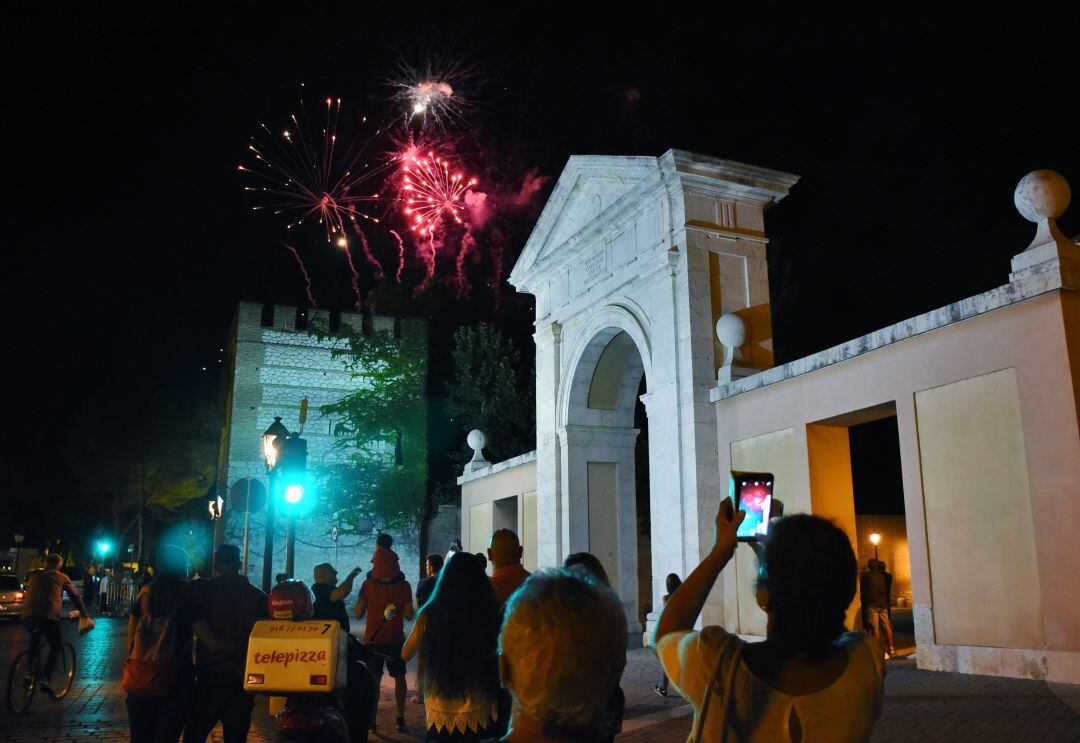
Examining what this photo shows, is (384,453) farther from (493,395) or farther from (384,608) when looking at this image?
(384,608)

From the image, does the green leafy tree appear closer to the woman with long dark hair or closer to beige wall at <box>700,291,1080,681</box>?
beige wall at <box>700,291,1080,681</box>

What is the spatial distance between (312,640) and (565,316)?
47.7 ft

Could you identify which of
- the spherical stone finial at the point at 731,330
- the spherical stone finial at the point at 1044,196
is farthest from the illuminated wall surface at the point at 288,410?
the spherical stone finial at the point at 1044,196

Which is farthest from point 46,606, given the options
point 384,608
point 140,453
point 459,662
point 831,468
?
point 140,453

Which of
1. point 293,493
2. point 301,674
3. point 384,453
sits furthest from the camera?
point 384,453

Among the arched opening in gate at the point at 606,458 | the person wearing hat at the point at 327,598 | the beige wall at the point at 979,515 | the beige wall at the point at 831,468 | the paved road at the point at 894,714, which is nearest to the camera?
the paved road at the point at 894,714

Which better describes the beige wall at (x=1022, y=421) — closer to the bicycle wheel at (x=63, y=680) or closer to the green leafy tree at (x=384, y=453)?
the bicycle wheel at (x=63, y=680)

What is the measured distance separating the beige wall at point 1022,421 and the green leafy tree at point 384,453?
70.6 feet

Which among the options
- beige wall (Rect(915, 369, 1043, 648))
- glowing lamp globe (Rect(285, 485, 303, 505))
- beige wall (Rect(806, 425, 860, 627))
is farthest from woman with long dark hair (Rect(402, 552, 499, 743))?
beige wall (Rect(806, 425, 860, 627))

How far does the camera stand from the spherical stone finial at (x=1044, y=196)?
9438mm

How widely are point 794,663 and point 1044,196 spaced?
8974 millimetres

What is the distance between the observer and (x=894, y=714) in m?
7.33

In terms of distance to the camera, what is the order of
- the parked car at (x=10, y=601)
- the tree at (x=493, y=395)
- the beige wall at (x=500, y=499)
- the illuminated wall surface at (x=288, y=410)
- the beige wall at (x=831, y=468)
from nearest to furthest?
the beige wall at (x=831, y=468)
the beige wall at (x=500, y=499)
the parked car at (x=10, y=601)
the tree at (x=493, y=395)
the illuminated wall surface at (x=288, y=410)

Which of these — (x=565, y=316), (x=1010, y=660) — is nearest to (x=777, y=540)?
(x=1010, y=660)
